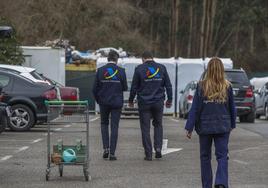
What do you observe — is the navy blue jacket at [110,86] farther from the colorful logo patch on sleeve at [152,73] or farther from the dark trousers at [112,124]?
the colorful logo patch on sleeve at [152,73]

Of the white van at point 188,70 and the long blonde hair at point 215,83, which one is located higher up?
the long blonde hair at point 215,83

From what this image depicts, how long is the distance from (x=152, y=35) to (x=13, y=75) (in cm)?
6019

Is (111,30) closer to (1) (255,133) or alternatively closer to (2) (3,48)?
(2) (3,48)

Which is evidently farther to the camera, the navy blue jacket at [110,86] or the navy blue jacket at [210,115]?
the navy blue jacket at [110,86]

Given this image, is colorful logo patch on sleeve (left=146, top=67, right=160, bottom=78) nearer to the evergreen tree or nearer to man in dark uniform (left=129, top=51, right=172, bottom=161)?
man in dark uniform (left=129, top=51, right=172, bottom=161)

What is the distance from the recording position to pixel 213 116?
10.8 meters

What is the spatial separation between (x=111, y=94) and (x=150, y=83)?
678mm

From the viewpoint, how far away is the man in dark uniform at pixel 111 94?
14.9 m

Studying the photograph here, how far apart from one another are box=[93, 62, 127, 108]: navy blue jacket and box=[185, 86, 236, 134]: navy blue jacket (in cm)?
414

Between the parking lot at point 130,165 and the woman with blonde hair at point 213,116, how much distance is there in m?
1.15

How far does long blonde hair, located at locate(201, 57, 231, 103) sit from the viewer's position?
10.8 metres

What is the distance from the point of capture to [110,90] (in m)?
15.0

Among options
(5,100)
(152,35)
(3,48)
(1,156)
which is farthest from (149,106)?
(152,35)

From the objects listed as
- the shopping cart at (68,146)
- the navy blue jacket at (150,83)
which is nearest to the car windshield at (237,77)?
the navy blue jacket at (150,83)
